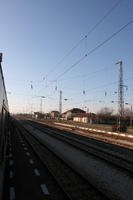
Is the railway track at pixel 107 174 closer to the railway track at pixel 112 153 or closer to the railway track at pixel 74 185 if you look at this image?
the railway track at pixel 112 153

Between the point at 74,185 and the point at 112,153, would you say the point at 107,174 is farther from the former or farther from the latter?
the point at 112,153

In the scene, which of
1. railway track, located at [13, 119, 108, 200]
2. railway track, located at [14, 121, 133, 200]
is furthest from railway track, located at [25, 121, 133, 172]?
railway track, located at [13, 119, 108, 200]

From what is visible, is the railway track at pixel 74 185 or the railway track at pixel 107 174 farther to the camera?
the railway track at pixel 107 174

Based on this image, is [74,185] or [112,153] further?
[112,153]

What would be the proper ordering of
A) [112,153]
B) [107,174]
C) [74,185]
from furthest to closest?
[112,153], [107,174], [74,185]

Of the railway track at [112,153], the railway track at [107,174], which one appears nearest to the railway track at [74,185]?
the railway track at [107,174]

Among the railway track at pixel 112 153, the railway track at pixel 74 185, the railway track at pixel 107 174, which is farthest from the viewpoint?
the railway track at pixel 112 153

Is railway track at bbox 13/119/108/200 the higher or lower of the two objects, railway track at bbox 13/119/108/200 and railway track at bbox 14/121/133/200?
the higher

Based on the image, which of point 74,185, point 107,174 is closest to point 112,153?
point 107,174

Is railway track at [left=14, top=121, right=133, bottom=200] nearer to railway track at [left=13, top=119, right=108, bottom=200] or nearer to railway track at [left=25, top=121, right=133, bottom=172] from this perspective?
railway track at [left=25, top=121, right=133, bottom=172]

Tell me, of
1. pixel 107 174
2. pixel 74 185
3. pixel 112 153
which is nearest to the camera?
pixel 74 185

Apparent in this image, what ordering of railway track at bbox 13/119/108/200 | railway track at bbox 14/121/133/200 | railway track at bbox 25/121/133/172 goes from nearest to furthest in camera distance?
1. railway track at bbox 13/119/108/200
2. railway track at bbox 14/121/133/200
3. railway track at bbox 25/121/133/172

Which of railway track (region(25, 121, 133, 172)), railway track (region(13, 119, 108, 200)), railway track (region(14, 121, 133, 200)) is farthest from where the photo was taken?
railway track (region(25, 121, 133, 172))

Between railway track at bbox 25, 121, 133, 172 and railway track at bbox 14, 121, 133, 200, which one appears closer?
railway track at bbox 14, 121, 133, 200
